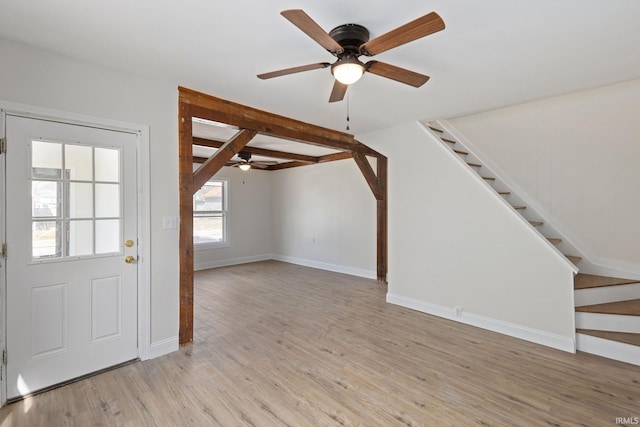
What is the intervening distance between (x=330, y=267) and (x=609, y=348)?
465 centimetres

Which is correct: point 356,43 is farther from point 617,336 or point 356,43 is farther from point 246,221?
point 246,221

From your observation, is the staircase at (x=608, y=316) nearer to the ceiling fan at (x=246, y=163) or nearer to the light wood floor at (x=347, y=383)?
the light wood floor at (x=347, y=383)

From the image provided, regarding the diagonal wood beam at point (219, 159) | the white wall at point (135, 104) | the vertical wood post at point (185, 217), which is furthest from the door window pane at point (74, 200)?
the diagonal wood beam at point (219, 159)

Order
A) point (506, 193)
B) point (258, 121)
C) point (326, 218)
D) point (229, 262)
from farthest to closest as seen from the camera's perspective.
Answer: point (229, 262), point (326, 218), point (506, 193), point (258, 121)

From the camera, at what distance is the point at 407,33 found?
1.59m

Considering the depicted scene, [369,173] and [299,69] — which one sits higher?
[299,69]

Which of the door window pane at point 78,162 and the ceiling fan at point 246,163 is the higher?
the ceiling fan at point 246,163

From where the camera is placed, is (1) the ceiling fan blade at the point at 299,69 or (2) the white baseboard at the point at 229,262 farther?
(2) the white baseboard at the point at 229,262

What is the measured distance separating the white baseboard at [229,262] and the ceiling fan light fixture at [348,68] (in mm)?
5581

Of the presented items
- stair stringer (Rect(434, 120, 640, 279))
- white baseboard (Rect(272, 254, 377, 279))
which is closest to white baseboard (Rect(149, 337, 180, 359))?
white baseboard (Rect(272, 254, 377, 279))

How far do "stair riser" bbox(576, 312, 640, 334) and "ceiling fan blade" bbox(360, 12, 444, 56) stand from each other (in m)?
3.06

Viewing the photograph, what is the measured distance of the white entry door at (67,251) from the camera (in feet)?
7.08

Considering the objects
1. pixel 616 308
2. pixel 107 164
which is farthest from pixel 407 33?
pixel 616 308

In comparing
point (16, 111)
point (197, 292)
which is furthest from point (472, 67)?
point (197, 292)
